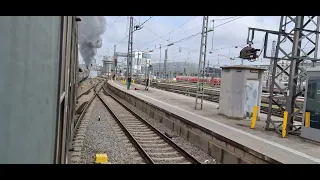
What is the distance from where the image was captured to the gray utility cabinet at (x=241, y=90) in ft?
46.0

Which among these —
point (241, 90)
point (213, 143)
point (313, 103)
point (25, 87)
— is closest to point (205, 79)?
point (241, 90)

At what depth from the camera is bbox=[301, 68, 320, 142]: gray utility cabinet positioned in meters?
9.71

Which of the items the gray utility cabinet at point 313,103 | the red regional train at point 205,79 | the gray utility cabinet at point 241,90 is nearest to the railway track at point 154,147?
the gray utility cabinet at point 241,90

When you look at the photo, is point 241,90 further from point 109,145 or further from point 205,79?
point 205,79

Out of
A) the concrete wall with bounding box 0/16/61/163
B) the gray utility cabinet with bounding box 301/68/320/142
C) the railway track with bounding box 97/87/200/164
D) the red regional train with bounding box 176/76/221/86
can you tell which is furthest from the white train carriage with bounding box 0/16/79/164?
the red regional train with bounding box 176/76/221/86

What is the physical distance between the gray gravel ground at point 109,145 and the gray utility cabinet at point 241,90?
5.59 m

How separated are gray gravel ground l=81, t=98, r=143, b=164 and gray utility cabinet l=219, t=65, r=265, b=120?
559 cm

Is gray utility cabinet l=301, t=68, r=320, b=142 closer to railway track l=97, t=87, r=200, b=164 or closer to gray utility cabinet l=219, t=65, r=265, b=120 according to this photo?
gray utility cabinet l=219, t=65, r=265, b=120

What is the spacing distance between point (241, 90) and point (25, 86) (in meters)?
13.4

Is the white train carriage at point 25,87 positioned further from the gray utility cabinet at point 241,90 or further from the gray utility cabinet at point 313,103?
the gray utility cabinet at point 241,90
